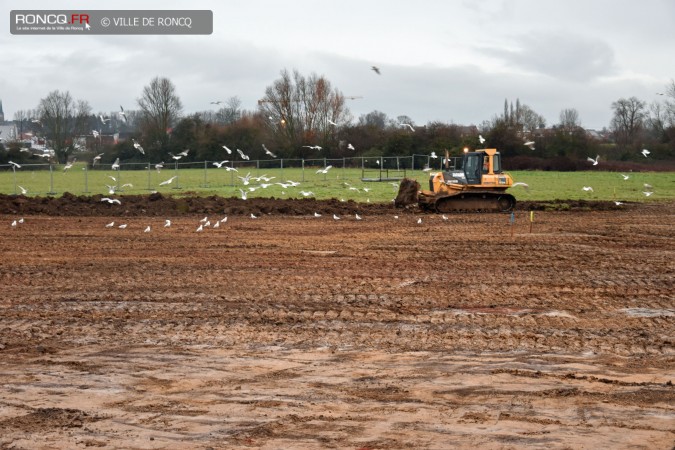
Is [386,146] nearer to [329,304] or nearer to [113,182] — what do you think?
[113,182]

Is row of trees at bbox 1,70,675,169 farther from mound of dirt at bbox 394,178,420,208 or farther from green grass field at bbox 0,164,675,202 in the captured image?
mound of dirt at bbox 394,178,420,208

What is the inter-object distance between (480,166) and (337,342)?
22.3 metres

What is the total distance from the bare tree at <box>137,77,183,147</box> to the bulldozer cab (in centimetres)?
4829

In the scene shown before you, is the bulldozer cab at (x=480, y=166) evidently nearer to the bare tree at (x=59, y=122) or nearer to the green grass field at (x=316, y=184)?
the green grass field at (x=316, y=184)

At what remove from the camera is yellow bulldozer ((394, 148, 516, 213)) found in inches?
1265

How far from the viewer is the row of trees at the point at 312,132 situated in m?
67.2

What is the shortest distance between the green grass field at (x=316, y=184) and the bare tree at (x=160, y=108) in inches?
451

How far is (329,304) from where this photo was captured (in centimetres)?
1343

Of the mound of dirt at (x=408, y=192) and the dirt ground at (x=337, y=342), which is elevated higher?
the mound of dirt at (x=408, y=192)

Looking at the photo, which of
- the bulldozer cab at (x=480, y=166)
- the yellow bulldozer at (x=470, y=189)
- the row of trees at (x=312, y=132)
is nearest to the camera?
the yellow bulldozer at (x=470, y=189)

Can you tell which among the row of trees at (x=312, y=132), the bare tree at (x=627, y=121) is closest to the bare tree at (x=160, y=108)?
the row of trees at (x=312, y=132)

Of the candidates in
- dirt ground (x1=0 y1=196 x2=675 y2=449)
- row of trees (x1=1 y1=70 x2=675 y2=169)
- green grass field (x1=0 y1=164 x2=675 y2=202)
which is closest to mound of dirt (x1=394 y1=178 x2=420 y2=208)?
green grass field (x1=0 y1=164 x2=675 y2=202)

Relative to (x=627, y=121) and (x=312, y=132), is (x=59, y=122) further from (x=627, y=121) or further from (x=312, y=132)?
(x=627, y=121)

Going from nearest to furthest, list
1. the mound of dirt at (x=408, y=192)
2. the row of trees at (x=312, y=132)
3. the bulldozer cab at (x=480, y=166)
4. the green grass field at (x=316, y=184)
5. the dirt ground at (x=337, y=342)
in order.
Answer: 1. the dirt ground at (x=337, y=342)
2. the bulldozer cab at (x=480, y=166)
3. the mound of dirt at (x=408, y=192)
4. the green grass field at (x=316, y=184)
5. the row of trees at (x=312, y=132)
